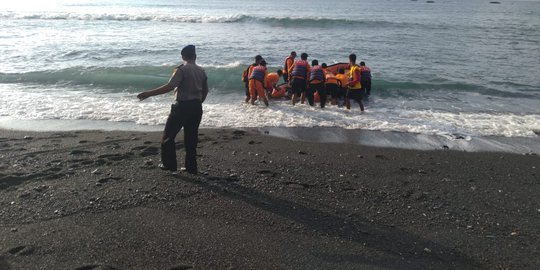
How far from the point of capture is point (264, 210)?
17.8ft

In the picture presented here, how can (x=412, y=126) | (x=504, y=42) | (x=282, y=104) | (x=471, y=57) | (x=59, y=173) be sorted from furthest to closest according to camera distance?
(x=504, y=42)
(x=471, y=57)
(x=282, y=104)
(x=412, y=126)
(x=59, y=173)

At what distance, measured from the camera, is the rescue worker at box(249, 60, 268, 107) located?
12641 millimetres

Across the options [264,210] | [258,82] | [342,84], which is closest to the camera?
[264,210]

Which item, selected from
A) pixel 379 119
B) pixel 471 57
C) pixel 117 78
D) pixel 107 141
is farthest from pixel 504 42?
pixel 107 141

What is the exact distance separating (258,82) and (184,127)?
6.47 metres

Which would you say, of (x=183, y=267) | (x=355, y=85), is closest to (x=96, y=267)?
(x=183, y=267)

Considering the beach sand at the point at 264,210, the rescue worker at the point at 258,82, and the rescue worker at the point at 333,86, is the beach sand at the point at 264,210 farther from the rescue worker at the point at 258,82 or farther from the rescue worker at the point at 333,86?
the rescue worker at the point at 333,86

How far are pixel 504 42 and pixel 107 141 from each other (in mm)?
28683

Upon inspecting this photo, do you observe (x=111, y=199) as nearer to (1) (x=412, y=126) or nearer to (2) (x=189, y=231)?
(2) (x=189, y=231)

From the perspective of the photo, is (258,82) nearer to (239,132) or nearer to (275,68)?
(239,132)

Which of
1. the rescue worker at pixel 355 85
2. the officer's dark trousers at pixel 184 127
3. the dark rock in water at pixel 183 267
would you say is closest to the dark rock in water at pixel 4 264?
the dark rock in water at pixel 183 267

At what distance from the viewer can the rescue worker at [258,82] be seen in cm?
1264

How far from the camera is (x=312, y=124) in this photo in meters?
10.6

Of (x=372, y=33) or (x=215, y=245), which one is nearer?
(x=215, y=245)
